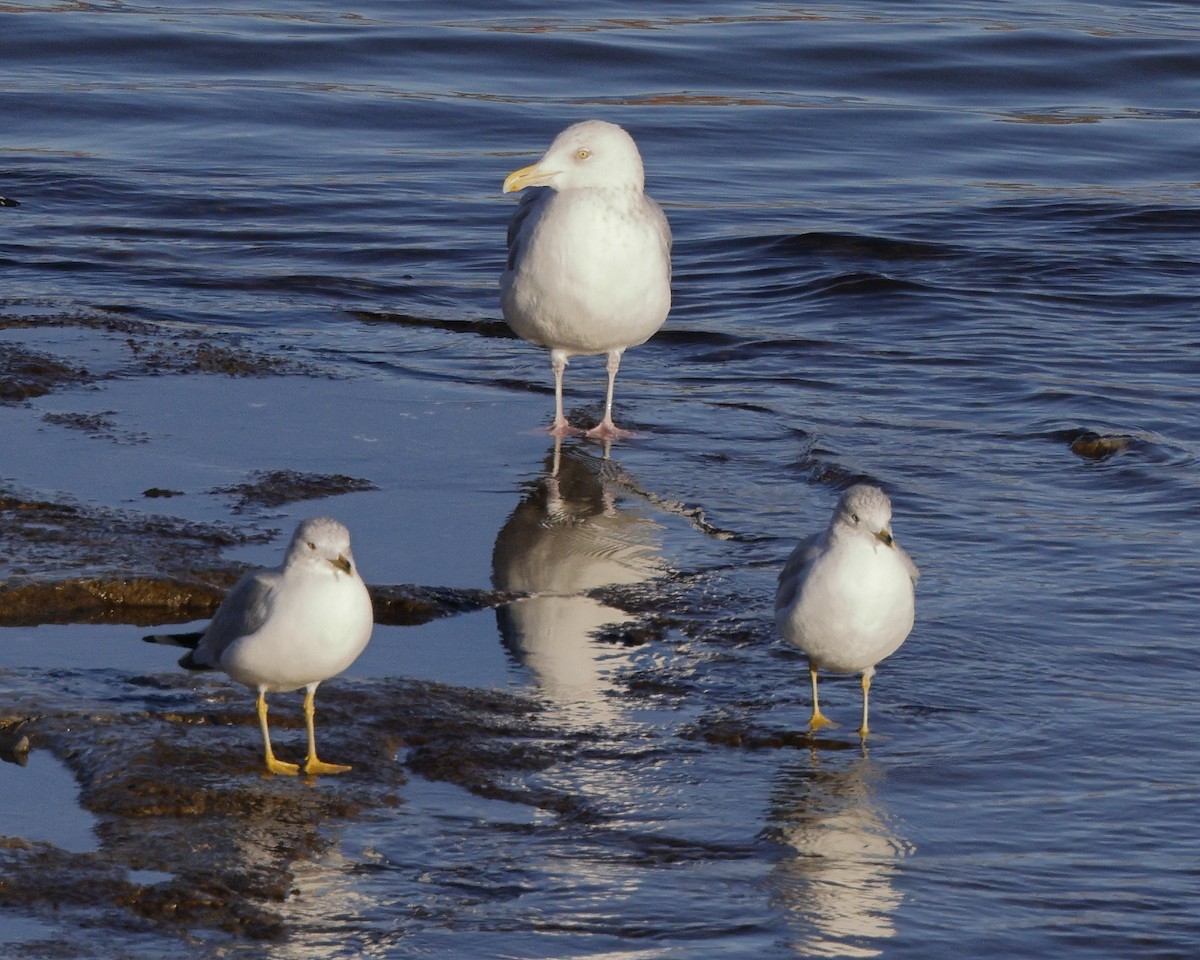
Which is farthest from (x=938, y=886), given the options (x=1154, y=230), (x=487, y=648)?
(x=1154, y=230)

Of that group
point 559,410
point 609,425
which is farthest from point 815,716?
point 559,410

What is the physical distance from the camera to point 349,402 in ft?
31.0

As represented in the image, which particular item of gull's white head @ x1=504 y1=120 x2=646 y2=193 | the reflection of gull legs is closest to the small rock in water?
gull's white head @ x1=504 y1=120 x2=646 y2=193

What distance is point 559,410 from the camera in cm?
923

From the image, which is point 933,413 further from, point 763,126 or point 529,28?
point 529,28

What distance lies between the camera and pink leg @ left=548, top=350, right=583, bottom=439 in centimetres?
915

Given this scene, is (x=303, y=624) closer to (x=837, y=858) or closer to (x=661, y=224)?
(x=837, y=858)

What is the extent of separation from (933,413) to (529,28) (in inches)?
569

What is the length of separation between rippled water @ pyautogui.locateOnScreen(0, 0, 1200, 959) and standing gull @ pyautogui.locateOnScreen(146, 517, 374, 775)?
49 centimetres

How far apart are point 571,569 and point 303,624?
7.06 ft

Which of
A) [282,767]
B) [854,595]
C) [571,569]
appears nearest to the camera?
[282,767]

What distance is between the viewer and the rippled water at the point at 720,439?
491 centimetres

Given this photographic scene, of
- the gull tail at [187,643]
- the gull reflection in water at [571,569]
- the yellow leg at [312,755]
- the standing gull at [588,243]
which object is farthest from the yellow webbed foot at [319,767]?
the standing gull at [588,243]

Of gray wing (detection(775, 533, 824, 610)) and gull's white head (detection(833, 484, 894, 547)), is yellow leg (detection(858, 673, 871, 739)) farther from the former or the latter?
gull's white head (detection(833, 484, 894, 547))
